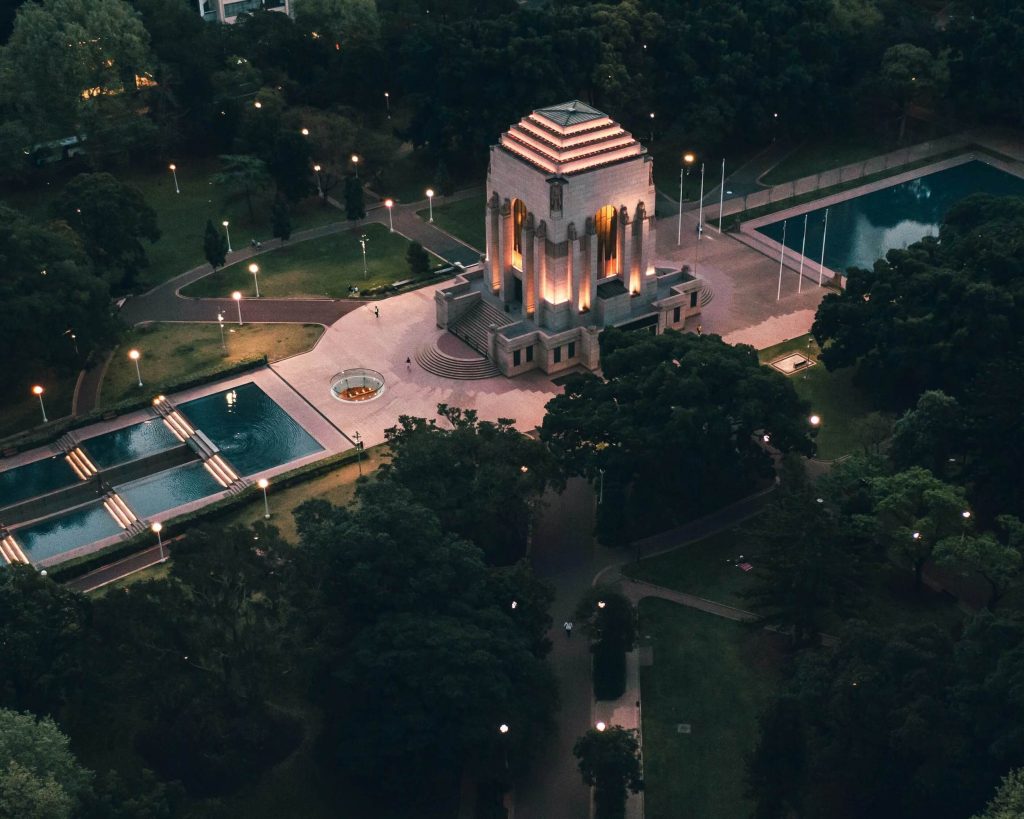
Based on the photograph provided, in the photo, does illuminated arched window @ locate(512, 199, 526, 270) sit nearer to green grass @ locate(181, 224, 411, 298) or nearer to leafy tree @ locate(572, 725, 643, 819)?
green grass @ locate(181, 224, 411, 298)

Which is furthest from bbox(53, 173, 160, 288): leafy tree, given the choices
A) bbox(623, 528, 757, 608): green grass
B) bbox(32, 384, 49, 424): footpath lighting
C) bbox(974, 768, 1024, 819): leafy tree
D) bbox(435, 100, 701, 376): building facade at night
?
bbox(974, 768, 1024, 819): leafy tree

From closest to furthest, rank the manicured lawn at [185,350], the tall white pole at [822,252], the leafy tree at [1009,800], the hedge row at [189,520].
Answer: the leafy tree at [1009,800]
the hedge row at [189,520]
the manicured lawn at [185,350]
the tall white pole at [822,252]

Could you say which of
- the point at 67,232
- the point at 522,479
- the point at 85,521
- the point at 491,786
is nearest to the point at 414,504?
the point at 522,479

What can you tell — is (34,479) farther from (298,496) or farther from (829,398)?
(829,398)

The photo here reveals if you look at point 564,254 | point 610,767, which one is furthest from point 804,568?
point 564,254

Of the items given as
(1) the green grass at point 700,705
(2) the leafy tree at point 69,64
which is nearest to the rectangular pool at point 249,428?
(1) the green grass at point 700,705

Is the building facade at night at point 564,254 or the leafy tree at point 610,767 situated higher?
the building facade at night at point 564,254

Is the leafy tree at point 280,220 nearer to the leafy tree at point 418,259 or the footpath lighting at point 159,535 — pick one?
the leafy tree at point 418,259

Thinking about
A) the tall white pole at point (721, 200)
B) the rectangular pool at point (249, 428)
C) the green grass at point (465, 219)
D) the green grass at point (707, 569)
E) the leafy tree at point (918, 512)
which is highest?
the leafy tree at point (918, 512)
